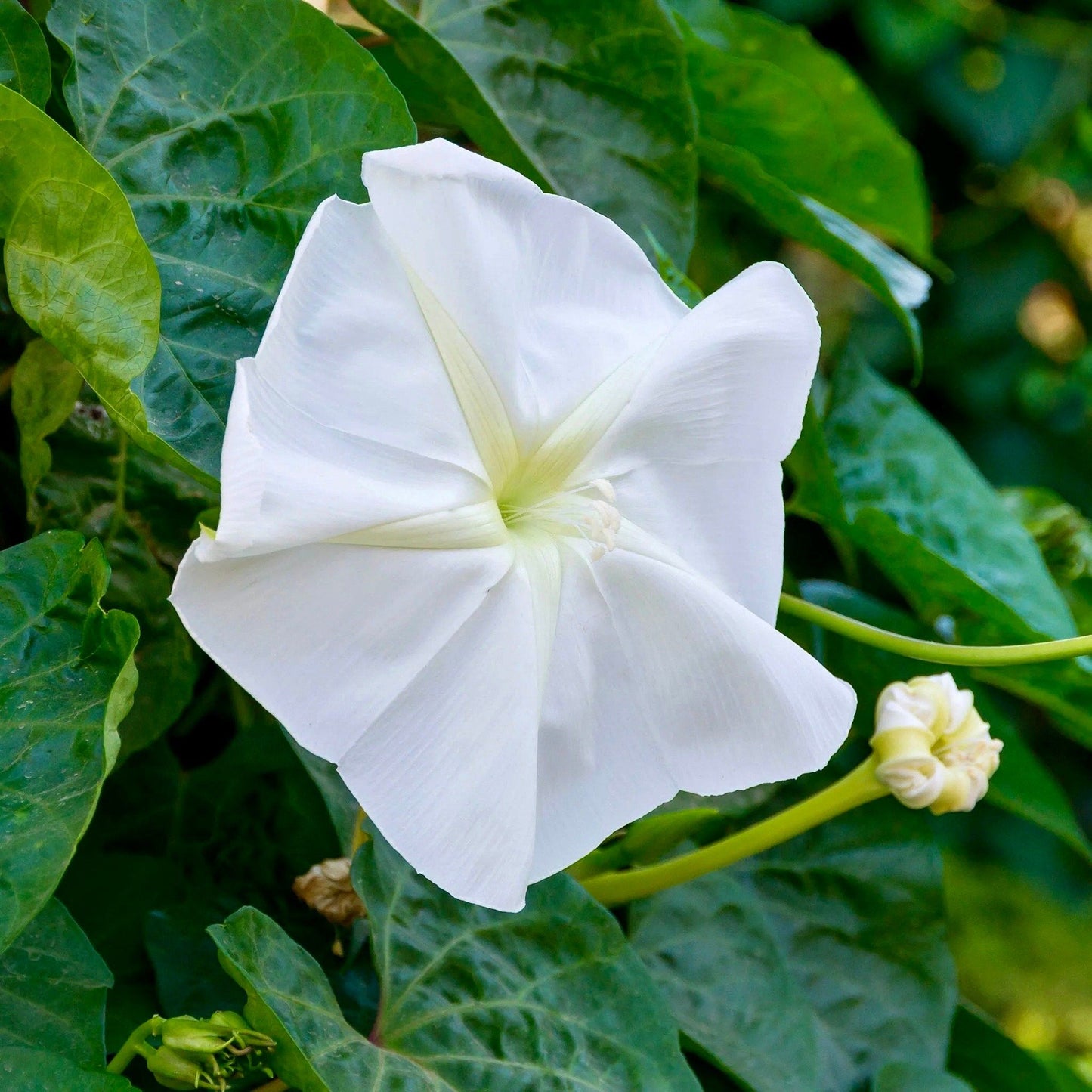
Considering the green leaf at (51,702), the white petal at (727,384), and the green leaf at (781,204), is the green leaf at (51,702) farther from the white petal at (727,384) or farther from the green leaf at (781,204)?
the green leaf at (781,204)

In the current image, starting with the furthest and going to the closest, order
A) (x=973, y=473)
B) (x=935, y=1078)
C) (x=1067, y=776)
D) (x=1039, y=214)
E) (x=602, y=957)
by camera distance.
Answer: (x=1067, y=776), (x=1039, y=214), (x=973, y=473), (x=935, y=1078), (x=602, y=957)

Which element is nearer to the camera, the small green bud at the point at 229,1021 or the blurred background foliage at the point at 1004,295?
the small green bud at the point at 229,1021

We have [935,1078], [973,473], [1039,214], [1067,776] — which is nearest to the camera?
[935,1078]

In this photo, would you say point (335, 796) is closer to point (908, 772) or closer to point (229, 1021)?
point (229, 1021)

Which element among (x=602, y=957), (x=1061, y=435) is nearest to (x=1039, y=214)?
(x=1061, y=435)

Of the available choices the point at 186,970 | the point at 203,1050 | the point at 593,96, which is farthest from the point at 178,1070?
the point at 593,96

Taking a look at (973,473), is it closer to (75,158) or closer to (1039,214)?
(75,158)

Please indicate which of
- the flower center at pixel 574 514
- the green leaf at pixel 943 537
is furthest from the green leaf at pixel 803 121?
the flower center at pixel 574 514
